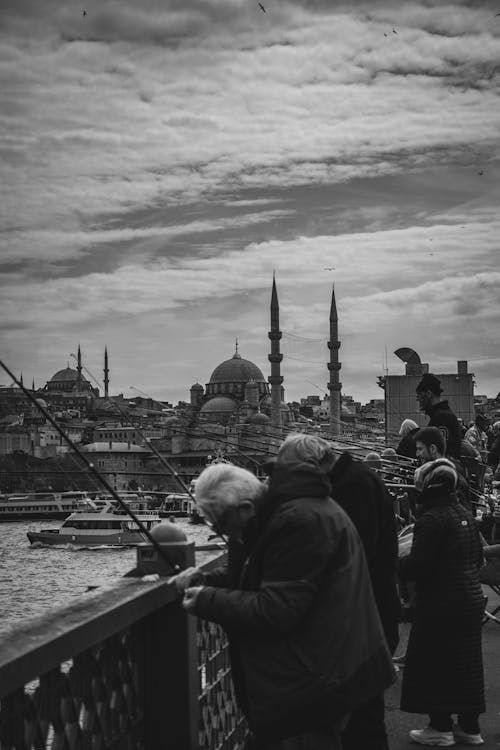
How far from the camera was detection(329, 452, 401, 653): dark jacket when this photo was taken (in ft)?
11.5

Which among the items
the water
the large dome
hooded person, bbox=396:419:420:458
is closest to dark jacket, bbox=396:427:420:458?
hooded person, bbox=396:419:420:458

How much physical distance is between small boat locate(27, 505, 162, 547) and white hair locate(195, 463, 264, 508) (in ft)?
152

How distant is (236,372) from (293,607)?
10956 centimetres

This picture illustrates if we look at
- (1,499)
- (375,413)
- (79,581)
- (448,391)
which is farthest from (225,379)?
(448,391)

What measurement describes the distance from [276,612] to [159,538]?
71 cm

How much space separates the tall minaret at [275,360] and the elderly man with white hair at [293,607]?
61640 millimetres

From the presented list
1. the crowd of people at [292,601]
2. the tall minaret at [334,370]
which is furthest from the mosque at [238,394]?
the crowd of people at [292,601]

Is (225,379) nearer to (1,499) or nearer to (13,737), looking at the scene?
(1,499)

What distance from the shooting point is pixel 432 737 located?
3.91 meters

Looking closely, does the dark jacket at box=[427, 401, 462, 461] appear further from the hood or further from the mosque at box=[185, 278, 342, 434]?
the mosque at box=[185, 278, 342, 434]

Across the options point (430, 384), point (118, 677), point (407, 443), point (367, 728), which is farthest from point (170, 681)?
point (407, 443)

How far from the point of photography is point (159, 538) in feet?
9.50

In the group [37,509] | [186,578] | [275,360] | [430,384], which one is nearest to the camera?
[186,578]

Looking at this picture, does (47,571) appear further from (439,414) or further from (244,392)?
(244,392)
